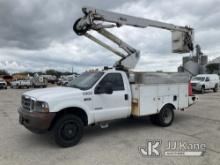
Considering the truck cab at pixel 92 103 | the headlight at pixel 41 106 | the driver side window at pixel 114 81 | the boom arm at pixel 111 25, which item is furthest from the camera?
the boom arm at pixel 111 25

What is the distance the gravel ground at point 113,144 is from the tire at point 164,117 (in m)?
0.21

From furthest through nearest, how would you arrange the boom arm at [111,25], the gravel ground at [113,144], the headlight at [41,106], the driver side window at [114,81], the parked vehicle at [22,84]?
the parked vehicle at [22,84] < the boom arm at [111,25] < the driver side window at [114,81] < the headlight at [41,106] < the gravel ground at [113,144]

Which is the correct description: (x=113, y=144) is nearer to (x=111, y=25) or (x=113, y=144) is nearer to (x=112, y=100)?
(x=112, y=100)

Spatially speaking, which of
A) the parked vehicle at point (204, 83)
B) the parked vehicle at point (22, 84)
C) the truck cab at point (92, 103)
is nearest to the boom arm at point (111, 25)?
the truck cab at point (92, 103)

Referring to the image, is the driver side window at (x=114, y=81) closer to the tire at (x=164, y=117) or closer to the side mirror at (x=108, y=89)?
the side mirror at (x=108, y=89)

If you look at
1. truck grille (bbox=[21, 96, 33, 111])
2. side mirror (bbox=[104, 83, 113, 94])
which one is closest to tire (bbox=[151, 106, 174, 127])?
side mirror (bbox=[104, 83, 113, 94])

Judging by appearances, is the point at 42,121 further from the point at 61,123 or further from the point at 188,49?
the point at 188,49

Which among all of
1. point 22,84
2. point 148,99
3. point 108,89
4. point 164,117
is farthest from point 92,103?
point 22,84

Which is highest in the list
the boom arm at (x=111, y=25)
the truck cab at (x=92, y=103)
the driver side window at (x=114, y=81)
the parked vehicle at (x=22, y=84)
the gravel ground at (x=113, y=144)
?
the boom arm at (x=111, y=25)

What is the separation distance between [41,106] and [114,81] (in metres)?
2.23

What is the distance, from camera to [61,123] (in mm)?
5168

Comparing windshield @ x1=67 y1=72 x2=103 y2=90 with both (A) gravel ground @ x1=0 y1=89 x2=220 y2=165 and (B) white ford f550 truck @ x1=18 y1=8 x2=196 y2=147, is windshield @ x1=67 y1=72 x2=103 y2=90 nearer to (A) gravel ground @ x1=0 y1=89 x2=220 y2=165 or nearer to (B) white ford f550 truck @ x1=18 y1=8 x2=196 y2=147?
(B) white ford f550 truck @ x1=18 y1=8 x2=196 y2=147

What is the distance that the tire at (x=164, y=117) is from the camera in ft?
23.1

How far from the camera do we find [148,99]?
664 cm
